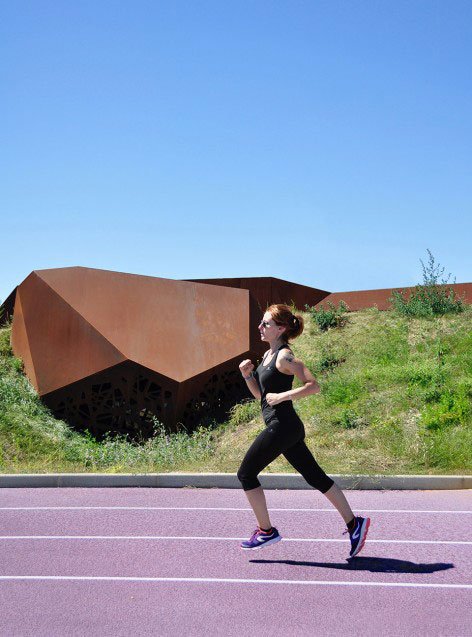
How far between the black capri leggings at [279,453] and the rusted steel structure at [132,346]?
8923 millimetres

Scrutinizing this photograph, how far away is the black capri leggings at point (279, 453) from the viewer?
19.0 ft

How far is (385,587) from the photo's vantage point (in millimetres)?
5250

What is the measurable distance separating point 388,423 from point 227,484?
352 cm

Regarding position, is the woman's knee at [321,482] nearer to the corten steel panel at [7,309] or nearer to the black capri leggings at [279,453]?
the black capri leggings at [279,453]

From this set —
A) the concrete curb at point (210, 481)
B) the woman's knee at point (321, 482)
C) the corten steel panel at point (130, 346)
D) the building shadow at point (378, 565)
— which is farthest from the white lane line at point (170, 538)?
the corten steel panel at point (130, 346)

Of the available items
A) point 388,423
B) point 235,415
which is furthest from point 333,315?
point 388,423

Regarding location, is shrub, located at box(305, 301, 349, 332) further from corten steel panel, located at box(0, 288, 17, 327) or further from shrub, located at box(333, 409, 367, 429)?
corten steel panel, located at box(0, 288, 17, 327)

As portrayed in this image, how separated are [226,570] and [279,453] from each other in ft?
3.16

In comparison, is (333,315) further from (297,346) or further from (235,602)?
(235,602)

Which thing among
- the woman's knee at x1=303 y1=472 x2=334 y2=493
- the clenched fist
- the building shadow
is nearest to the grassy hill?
the building shadow

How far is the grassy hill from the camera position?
11.1 m

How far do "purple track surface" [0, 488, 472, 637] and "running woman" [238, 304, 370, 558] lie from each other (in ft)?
1.06

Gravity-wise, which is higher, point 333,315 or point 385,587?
point 333,315

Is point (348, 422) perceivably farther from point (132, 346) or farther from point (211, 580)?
point (211, 580)
